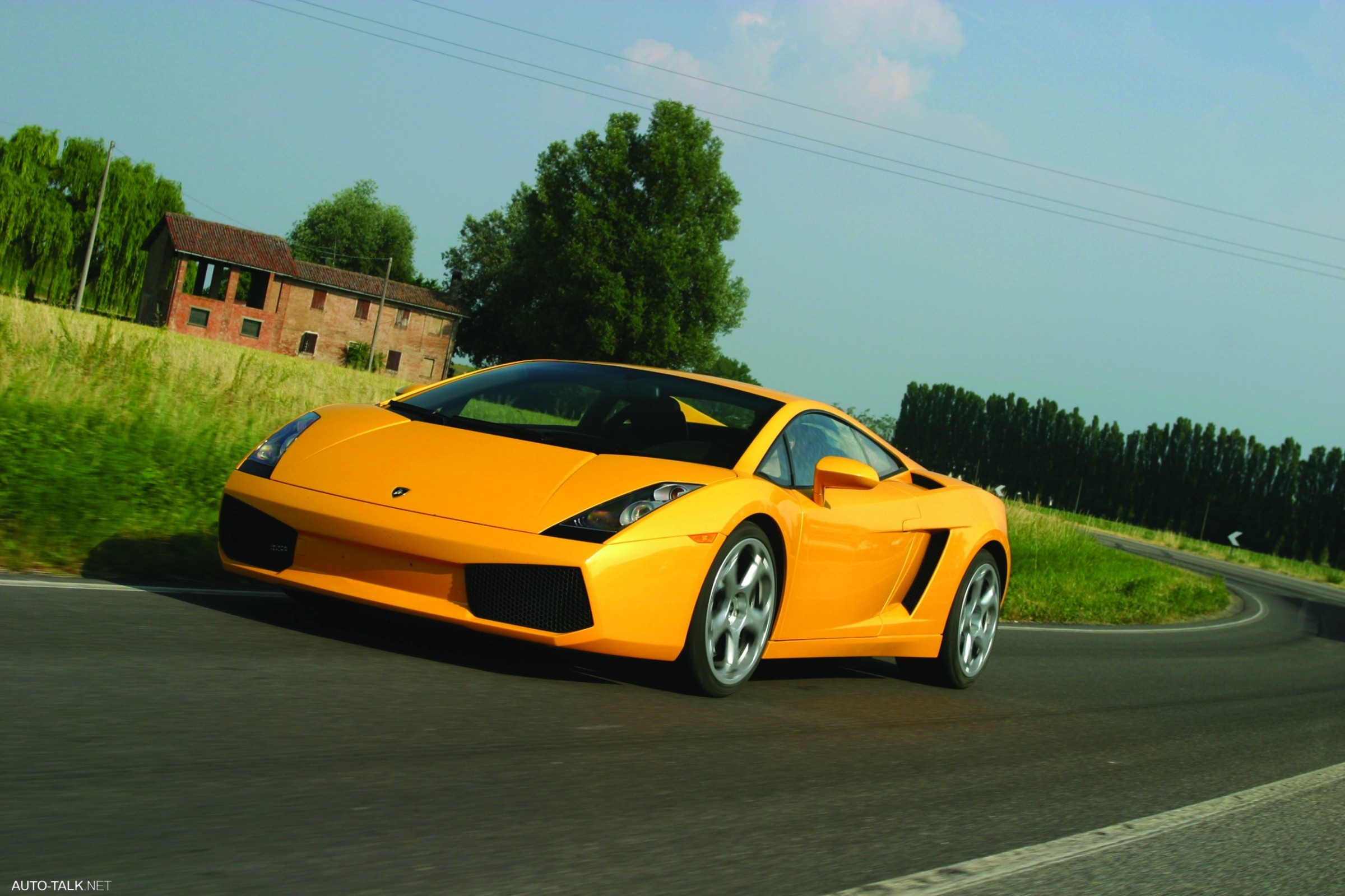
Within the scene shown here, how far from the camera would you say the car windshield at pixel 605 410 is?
5.30 meters

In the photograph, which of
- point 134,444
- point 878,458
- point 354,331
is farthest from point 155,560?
point 354,331

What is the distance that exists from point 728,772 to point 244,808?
1634 mm

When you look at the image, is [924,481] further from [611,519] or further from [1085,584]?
[1085,584]

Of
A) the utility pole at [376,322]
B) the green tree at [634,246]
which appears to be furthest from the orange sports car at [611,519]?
the utility pole at [376,322]

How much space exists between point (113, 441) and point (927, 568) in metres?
4.93

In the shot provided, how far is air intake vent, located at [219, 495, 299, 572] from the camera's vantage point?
15.4ft

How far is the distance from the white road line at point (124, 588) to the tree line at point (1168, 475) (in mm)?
60600

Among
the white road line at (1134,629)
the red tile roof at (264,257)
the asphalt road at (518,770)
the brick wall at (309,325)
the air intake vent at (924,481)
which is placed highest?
the red tile roof at (264,257)

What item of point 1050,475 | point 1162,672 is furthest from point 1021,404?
point 1162,672

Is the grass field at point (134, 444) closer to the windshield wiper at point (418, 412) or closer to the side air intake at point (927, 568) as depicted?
the windshield wiper at point (418, 412)

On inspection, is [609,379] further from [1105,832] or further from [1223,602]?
[1223,602]

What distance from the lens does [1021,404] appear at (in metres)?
89.8

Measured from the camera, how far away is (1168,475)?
76875 millimetres

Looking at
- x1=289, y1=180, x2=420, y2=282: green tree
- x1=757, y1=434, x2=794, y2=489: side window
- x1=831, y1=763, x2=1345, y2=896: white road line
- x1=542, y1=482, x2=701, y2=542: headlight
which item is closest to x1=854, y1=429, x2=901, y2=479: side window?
x1=757, y1=434, x2=794, y2=489: side window
